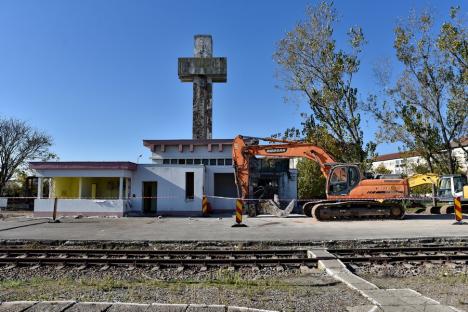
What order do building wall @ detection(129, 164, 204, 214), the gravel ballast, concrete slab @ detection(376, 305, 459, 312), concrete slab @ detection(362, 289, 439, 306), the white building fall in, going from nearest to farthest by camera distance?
concrete slab @ detection(376, 305, 459, 312) → concrete slab @ detection(362, 289, 439, 306) → the gravel ballast → the white building → building wall @ detection(129, 164, 204, 214)

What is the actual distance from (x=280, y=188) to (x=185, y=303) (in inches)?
1060

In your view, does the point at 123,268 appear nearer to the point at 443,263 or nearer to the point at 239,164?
the point at 443,263

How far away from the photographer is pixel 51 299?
640cm

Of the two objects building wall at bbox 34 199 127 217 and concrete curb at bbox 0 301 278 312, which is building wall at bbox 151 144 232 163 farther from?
concrete curb at bbox 0 301 278 312

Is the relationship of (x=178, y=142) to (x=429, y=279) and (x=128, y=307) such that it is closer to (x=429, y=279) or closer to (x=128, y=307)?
(x=429, y=279)

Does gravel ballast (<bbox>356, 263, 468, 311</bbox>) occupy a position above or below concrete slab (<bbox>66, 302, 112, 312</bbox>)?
below

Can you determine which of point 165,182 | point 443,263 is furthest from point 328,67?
point 443,263

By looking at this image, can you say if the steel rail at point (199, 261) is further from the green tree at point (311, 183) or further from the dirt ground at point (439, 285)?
the green tree at point (311, 183)

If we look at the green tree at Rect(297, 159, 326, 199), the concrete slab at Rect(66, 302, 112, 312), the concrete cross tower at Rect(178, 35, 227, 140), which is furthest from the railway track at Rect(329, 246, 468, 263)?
the green tree at Rect(297, 159, 326, 199)

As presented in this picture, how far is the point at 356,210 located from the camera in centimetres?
2130

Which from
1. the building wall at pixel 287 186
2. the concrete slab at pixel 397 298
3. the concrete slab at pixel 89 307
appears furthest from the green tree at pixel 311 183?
the concrete slab at pixel 89 307

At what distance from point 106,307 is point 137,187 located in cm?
2371

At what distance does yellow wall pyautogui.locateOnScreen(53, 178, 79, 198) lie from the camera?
31.1 metres

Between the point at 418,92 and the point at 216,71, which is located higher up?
the point at 216,71
